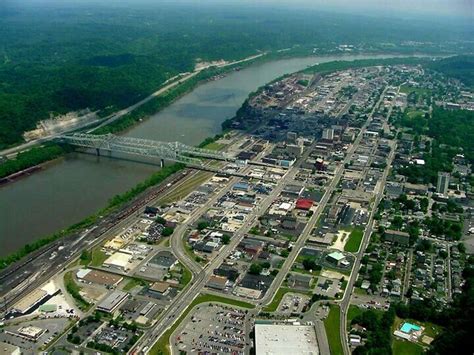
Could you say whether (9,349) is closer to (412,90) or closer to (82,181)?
(82,181)

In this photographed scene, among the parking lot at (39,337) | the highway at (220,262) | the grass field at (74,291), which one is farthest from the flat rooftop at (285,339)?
the parking lot at (39,337)

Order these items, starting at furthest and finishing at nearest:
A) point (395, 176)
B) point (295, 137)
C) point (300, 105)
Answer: point (300, 105)
point (295, 137)
point (395, 176)

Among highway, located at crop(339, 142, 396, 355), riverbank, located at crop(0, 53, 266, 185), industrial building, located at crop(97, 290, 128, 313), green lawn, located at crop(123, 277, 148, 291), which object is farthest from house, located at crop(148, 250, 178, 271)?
riverbank, located at crop(0, 53, 266, 185)

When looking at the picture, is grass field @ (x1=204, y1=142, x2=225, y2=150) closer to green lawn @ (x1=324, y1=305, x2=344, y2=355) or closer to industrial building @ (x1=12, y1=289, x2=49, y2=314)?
industrial building @ (x1=12, y1=289, x2=49, y2=314)

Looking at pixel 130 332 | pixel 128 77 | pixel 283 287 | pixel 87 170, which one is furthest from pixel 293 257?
pixel 128 77

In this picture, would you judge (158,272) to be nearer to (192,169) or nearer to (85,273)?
(85,273)

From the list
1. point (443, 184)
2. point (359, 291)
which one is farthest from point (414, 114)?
point (359, 291)

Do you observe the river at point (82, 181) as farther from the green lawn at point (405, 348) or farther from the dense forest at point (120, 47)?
the green lawn at point (405, 348)

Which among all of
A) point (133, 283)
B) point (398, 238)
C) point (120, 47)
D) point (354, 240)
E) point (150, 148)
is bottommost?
point (133, 283)
